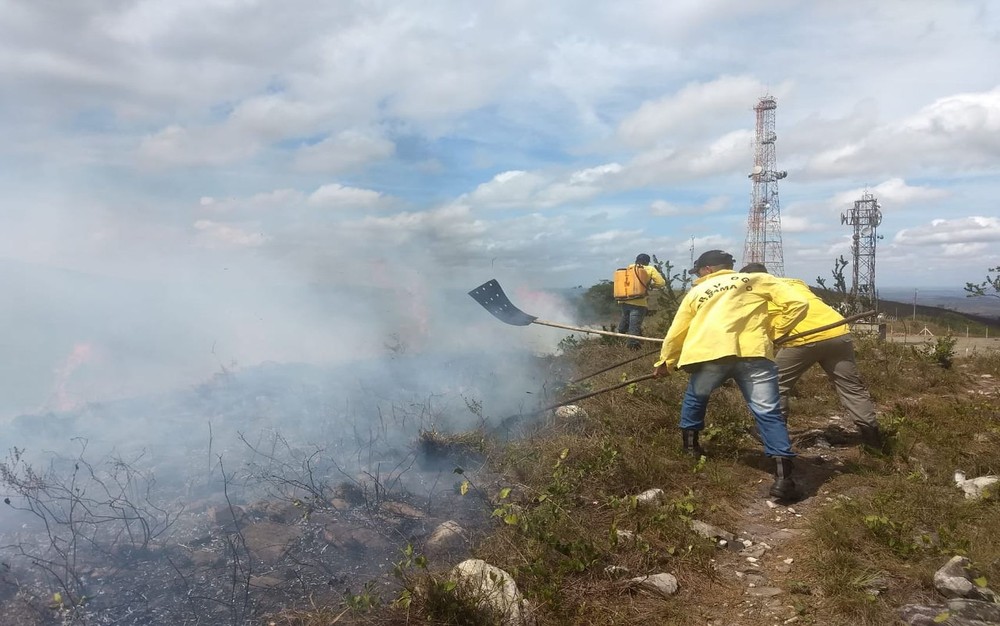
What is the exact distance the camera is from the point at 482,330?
29.4 feet

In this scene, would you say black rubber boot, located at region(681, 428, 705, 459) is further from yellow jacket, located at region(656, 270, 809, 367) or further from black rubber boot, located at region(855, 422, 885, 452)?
black rubber boot, located at region(855, 422, 885, 452)

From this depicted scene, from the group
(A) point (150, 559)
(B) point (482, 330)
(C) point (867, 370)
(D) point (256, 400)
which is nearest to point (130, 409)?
(D) point (256, 400)

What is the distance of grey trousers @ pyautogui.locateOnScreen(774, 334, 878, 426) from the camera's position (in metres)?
4.60

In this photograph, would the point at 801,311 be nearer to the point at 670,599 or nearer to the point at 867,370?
the point at 670,599

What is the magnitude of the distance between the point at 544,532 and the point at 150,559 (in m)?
2.26

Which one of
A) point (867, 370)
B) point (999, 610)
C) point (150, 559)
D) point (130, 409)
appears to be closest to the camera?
point (999, 610)

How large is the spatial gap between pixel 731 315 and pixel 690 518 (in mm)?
1444

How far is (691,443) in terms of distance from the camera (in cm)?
459

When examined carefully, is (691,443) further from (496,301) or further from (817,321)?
(496,301)

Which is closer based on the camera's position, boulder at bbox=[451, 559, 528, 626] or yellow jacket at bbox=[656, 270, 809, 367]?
boulder at bbox=[451, 559, 528, 626]

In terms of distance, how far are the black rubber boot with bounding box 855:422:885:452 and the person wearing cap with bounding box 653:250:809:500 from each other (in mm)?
964

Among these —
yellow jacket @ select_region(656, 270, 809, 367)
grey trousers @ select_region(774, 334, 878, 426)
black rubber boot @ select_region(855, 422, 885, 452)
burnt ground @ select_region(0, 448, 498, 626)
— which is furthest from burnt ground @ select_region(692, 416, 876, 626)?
burnt ground @ select_region(0, 448, 498, 626)

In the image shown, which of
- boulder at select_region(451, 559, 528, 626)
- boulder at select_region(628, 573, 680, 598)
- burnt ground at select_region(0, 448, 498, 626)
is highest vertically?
boulder at select_region(451, 559, 528, 626)

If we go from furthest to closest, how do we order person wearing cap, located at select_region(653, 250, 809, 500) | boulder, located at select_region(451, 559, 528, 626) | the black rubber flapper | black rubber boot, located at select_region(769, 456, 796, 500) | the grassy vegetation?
the black rubber flapper
person wearing cap, located at select_region(653, 250, 809, 500)
black rubber boot, located at select_region(769, 456, 796, 500)
the grassy vegetation
boulder, located at select_region(451, 559, 528, 626)
